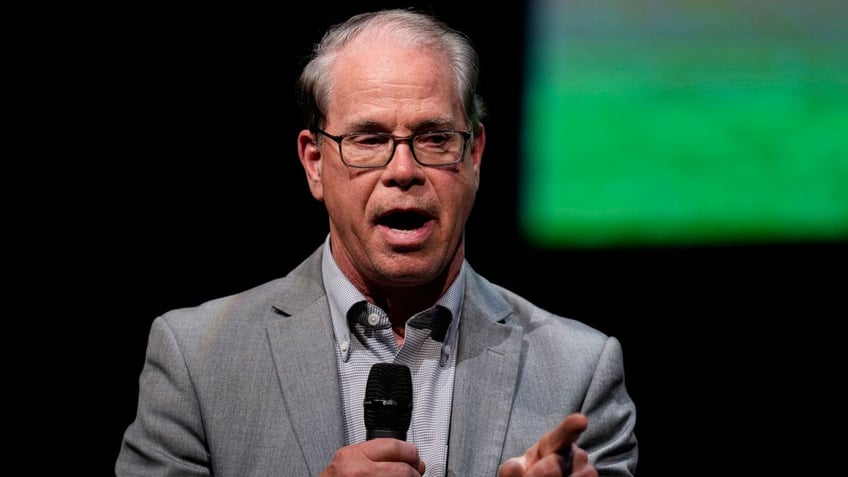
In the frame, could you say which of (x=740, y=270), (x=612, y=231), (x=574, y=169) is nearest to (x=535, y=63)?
(x=574, y=169)

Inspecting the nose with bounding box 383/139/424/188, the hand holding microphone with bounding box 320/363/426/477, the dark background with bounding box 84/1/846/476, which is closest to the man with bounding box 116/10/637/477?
the nose with bounding box 383/139/424/188

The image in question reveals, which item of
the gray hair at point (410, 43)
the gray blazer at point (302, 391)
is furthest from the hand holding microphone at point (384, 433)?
the gray hair at point (410, 43)

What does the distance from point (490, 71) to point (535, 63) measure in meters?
0.17

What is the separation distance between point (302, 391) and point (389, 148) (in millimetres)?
531

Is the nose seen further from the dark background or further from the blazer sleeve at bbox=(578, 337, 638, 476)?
the dark background

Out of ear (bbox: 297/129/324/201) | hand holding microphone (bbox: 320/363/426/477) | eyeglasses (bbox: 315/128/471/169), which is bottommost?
hand holding microphone (bbox: 320/363/426/477)

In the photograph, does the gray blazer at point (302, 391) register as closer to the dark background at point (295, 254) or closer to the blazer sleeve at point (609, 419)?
the blazer sleeve at point (609, 419)

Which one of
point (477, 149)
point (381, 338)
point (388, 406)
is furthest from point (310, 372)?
point (477, 149)

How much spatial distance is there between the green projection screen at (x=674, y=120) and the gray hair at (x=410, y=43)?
3.82ft

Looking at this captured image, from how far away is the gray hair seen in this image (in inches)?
86.0

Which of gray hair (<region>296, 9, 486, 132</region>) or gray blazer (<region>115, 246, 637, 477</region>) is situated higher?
gray hair (<region>296, 9, 486, 132</region>)

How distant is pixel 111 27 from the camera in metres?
3.13

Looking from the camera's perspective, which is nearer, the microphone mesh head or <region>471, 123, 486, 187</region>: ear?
the microphone mesh head

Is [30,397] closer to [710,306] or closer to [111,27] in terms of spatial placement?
[111,27]
